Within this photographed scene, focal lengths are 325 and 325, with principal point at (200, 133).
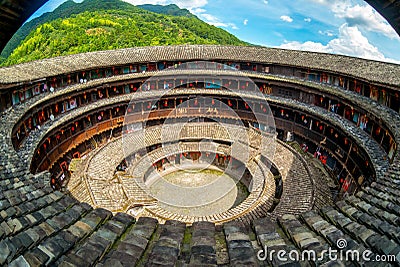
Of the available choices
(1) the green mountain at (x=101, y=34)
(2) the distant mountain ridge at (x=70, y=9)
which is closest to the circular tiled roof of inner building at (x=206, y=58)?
(1) the green mountain at (x=101, y=34)

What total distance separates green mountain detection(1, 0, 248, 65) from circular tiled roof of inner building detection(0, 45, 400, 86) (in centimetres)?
2258

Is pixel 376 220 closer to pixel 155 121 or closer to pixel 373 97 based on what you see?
pixel 373 97

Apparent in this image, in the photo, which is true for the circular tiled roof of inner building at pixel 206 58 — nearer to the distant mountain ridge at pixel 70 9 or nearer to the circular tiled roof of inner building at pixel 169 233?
the circular tiled roof of inner building at pixel 169 233

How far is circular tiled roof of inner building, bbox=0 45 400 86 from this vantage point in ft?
115

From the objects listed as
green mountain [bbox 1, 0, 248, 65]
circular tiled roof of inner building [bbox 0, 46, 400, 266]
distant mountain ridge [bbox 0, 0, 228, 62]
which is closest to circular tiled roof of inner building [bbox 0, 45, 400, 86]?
green mountain [bbox 1, 0, 248, 65]

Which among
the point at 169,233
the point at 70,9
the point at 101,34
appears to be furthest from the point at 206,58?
the point at 70,9

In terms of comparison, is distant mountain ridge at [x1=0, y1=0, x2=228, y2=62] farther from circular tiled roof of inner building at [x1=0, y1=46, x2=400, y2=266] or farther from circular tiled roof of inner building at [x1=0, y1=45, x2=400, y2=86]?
circular tiled roof of inner building at [x1=0, y1=46, x2=400, y2=266]

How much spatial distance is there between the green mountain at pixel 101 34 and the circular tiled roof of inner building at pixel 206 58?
22584 millimetres

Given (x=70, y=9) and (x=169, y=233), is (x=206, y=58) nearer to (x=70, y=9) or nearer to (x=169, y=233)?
(x=169, y=233)

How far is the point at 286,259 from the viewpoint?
6250 mm

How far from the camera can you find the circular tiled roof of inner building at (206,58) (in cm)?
3519

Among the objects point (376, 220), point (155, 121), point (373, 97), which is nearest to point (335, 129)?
point (373, 97)

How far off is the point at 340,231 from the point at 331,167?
107 ft

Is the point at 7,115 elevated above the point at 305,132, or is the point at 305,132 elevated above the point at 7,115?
the point at 7,115
